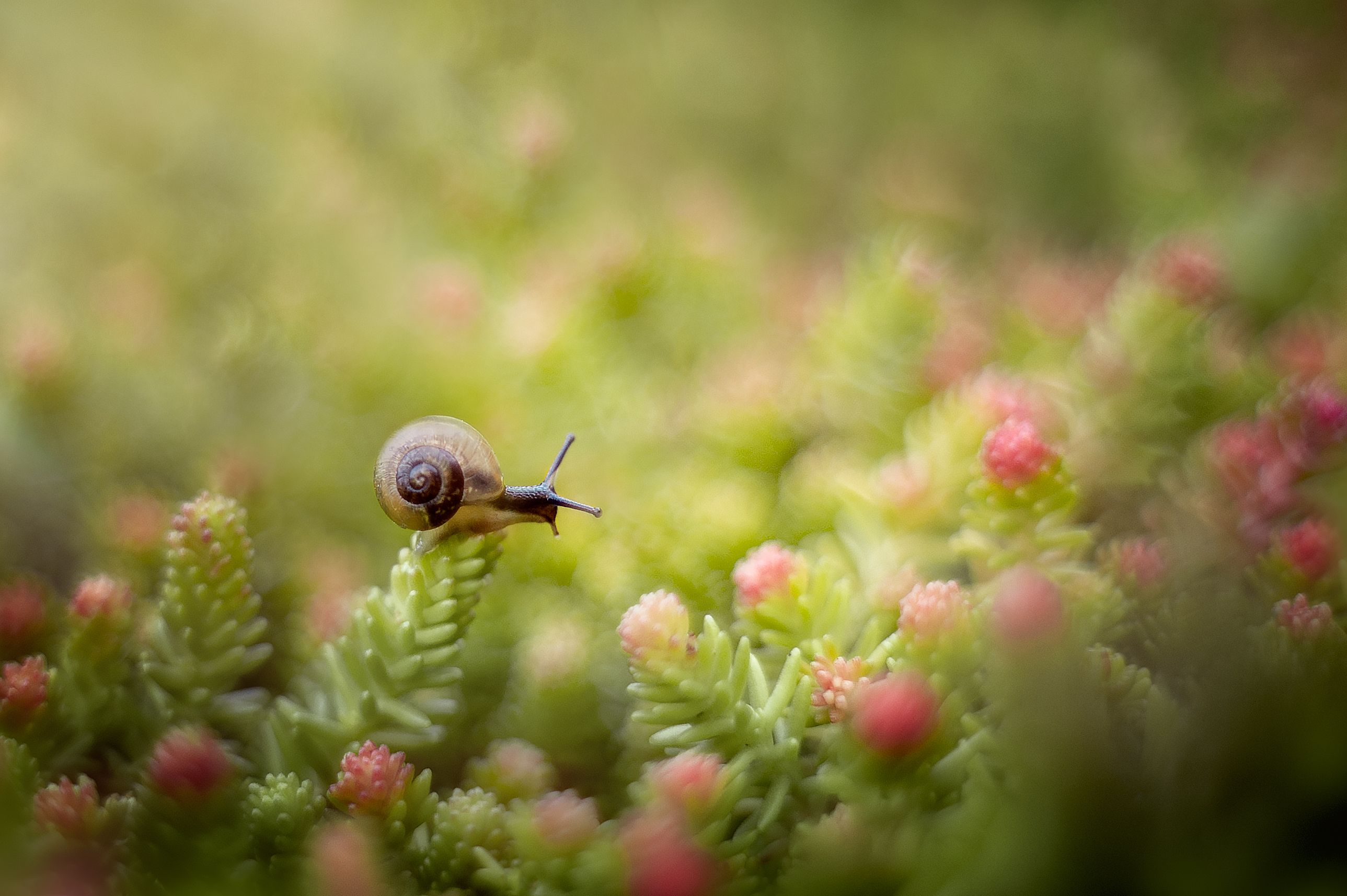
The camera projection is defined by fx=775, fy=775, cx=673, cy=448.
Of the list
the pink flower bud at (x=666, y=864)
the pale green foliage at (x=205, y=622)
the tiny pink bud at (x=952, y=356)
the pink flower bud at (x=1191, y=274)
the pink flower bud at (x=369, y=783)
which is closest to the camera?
the pink flower bud at (x=666, y=864)

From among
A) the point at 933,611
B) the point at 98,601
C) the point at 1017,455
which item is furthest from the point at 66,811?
the point at 1017,455

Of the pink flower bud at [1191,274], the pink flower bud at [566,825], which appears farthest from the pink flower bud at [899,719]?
the pink flower bud at [1191,274]

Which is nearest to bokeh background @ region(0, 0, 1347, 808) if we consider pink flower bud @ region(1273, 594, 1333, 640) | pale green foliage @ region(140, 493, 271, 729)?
pale green foliage @ region(140, 493, 271, 729)

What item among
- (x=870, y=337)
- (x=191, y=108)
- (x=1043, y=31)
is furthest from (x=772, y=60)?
(x=191, y=108)

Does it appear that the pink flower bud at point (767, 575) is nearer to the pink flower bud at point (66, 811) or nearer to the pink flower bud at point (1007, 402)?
the pink flower bud at point (1007, 402)

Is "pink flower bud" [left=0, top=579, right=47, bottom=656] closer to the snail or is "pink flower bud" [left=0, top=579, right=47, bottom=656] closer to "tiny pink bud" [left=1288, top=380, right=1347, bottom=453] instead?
the snail

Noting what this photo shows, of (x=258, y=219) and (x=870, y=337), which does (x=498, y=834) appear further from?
(x=258, y=219)

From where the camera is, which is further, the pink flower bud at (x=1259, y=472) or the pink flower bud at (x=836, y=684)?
the pink flower bud at (x=1259, y=472)

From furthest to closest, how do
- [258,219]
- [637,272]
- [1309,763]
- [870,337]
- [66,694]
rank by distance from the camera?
[258,219] < [637,272] < [870,337] < [66,694] < [1309,763]

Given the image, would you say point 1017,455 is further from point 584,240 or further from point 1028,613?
point 584,240
